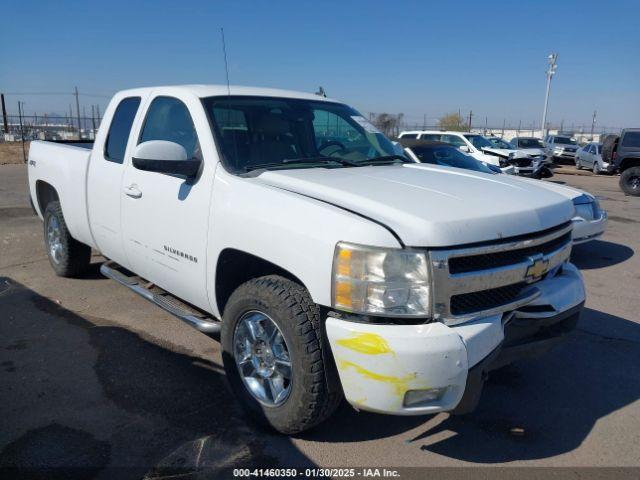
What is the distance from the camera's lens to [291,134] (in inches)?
151

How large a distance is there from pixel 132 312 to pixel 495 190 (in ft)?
11.1

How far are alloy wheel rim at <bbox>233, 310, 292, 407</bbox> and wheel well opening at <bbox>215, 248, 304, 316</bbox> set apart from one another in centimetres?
27

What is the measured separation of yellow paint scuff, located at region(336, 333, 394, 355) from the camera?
237 centimetres

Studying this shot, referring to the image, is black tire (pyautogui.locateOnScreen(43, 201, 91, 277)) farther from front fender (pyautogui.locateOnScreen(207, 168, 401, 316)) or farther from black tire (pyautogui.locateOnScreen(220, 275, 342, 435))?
black tire (pyautogui.locateOnScreen(220, 275, 342, 435))

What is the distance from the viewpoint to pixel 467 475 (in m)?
2.71

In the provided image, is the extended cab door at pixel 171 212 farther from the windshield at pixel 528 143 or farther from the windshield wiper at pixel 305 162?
the windshield at pixel 528 143

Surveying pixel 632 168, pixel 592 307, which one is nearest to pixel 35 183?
pixel 592 307

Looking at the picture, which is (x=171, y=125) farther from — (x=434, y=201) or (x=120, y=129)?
(x=434, y=201)

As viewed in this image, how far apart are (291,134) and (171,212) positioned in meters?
1.01

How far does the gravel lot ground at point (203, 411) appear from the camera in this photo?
283cm

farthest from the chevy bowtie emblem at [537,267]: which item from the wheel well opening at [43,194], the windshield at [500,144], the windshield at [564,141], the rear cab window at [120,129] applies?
the windshield at [564,141]

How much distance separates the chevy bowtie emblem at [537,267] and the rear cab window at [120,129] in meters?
3.13

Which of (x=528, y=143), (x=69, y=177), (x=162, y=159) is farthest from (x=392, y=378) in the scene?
(x=528, y=143)

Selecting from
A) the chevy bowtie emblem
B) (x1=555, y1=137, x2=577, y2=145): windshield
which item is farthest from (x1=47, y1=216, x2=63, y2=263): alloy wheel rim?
(x1=555, y1=137, x2=577, y2=145): windshield
